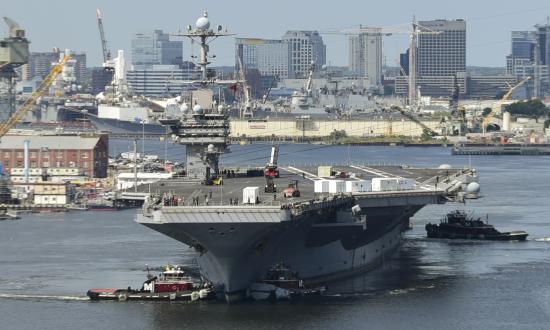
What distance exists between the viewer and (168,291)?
146ft

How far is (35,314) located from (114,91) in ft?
512

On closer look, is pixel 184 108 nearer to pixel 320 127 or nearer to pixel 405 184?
pixel 405 184

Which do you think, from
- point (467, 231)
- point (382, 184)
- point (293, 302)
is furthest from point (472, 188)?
point (293, 302)

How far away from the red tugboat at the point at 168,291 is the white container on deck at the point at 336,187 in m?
5.98

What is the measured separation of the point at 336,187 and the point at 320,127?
142 meters

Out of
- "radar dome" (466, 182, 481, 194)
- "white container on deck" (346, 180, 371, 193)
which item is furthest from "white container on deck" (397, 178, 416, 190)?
"radar dome" (466, 182, 481, 194)

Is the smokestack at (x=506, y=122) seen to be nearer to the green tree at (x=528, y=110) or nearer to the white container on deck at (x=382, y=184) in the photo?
the green tree at (x=528, y=110)

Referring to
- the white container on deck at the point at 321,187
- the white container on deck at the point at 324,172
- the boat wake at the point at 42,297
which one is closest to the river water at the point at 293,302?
the boat wake at the point at 42,297

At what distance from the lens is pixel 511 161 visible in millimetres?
135125

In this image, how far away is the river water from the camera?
4159 centimetres

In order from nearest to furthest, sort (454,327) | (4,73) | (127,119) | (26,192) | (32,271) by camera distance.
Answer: (454,327) → (32,271) → (26,192) → (4,73) → (127,119)

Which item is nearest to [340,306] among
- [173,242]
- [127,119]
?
[173,242]

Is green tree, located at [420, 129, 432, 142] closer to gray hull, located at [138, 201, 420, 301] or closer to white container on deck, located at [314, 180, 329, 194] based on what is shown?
gray hull, located at [138, 201, 420, 301]

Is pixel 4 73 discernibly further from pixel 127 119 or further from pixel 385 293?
pixel 385 293
